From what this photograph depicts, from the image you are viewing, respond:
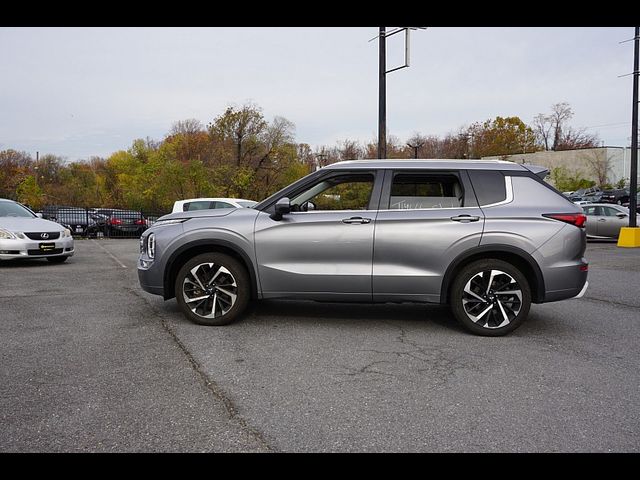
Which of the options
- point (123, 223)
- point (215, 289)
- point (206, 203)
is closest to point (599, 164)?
point (123, 223)

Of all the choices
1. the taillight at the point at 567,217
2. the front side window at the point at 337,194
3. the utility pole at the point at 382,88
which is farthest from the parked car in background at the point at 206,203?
the taillight at the point at 567,217

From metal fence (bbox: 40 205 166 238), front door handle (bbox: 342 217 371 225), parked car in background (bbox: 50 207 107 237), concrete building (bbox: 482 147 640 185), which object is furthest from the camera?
concrete building (bbox: 482 147 640 185)

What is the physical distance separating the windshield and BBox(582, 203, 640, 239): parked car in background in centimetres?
1892

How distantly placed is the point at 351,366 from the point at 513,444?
67.2 inches

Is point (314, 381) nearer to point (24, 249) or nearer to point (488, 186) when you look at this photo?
point (488, 186)

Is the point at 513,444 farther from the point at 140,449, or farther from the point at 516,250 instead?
the point at 516,250

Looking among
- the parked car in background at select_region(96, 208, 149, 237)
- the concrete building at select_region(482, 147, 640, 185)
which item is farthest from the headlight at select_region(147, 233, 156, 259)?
the concrete building at select_region(482, 147, 640, 185)

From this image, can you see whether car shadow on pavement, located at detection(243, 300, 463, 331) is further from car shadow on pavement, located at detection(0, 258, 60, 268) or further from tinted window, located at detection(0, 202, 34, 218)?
tinted window, located at detection(0, 202, 34, 218)

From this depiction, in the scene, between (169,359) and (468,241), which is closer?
(169,359)

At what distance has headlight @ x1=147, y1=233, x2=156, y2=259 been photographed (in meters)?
6.09

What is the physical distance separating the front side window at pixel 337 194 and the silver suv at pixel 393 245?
1 cm

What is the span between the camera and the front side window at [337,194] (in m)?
5.90

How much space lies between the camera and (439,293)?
222 inches
